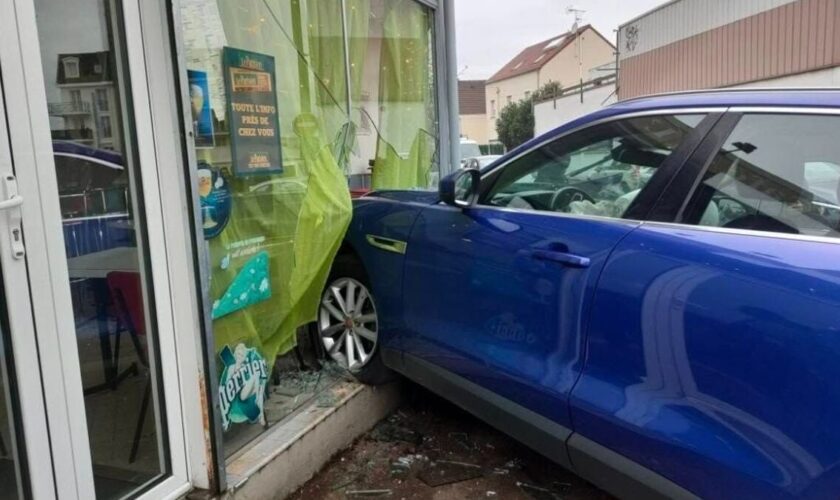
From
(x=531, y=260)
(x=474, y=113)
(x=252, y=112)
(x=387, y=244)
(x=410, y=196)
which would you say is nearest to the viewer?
(x=531, y=260)

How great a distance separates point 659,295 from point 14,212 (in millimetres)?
1984

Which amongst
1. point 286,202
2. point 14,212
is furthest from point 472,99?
point 14,212

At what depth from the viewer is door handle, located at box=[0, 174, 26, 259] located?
1.86 meters

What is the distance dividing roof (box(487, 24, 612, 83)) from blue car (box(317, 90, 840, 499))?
46073mm

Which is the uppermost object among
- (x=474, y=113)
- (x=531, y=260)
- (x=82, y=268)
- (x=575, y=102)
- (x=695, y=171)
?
(x=474, y=113)

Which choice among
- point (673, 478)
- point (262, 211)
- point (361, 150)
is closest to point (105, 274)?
point (262, 211)

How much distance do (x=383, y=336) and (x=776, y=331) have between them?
2.14 meters

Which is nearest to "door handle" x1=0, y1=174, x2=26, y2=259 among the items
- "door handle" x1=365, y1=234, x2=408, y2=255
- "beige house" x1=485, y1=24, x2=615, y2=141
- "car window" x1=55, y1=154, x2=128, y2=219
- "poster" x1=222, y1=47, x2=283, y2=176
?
"car window" x1=55, y1=154, x2=128, y2=219

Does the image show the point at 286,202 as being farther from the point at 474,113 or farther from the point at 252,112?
the point at 474,113

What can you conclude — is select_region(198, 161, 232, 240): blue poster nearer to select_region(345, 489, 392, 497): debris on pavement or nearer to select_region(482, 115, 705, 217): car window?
select_region(482, 115, 705, 217): car window

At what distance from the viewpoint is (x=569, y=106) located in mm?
32594

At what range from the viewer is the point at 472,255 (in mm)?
3041

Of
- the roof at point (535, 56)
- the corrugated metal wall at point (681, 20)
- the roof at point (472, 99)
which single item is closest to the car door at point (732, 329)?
the corrugated metal wall at point (681, 20)

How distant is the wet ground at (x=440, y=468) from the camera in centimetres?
309
